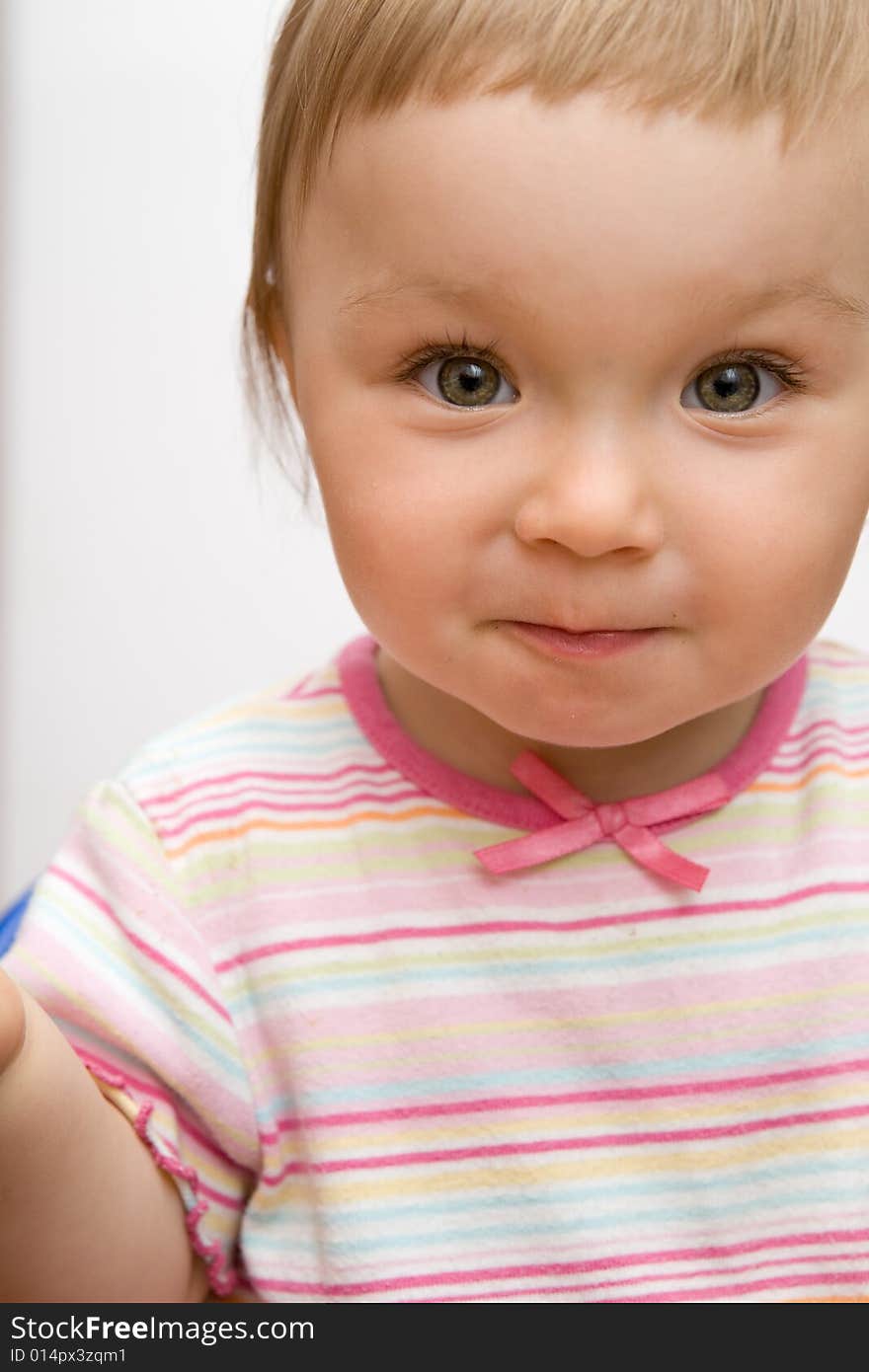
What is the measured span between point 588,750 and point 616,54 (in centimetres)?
32

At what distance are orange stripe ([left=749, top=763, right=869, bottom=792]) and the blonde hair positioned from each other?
0.32 m

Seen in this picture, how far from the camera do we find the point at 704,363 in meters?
0.64

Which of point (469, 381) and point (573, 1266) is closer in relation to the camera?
point (469, 381)

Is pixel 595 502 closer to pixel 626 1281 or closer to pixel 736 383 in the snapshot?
pixel 736 383

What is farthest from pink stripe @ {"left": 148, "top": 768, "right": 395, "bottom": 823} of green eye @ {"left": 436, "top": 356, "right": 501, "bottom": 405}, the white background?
the white background

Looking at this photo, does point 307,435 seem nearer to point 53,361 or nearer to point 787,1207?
point 787,1207

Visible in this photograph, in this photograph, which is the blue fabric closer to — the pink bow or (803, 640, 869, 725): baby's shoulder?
the pink bow

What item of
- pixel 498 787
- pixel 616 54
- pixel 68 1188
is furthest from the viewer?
pixel 498 787

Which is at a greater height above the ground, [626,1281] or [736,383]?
[736,383]

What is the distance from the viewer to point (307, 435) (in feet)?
2.43

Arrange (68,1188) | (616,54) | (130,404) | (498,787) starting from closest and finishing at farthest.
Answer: (616,54), (68,1188), (498,787), (130,404)

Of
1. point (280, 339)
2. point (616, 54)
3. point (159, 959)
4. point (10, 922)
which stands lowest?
point (10, 922)

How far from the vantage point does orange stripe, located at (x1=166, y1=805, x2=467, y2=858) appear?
816 mm

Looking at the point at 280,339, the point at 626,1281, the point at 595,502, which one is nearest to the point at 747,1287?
the point at 626,1281
